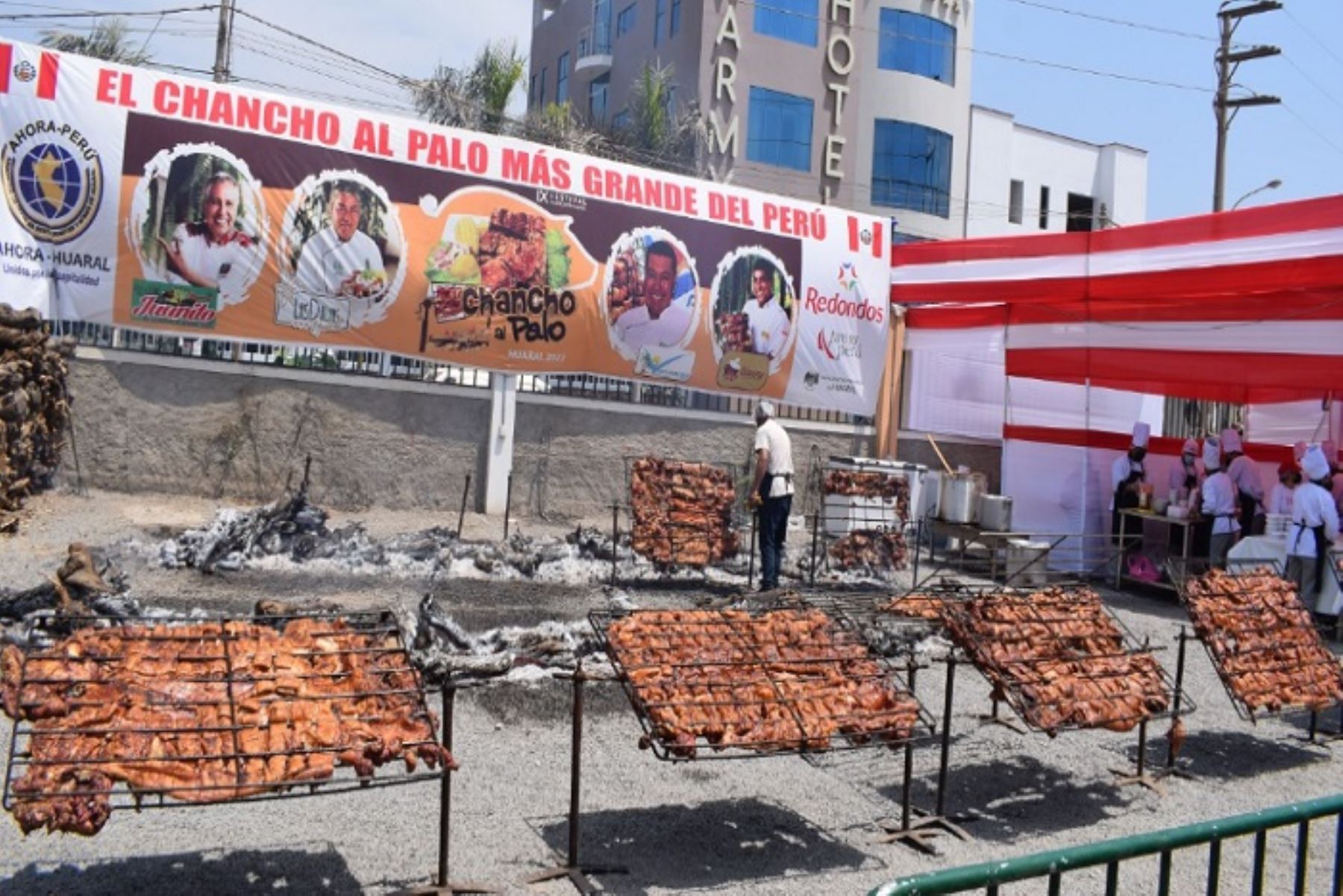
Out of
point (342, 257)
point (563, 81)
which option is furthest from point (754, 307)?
point (563, 81)

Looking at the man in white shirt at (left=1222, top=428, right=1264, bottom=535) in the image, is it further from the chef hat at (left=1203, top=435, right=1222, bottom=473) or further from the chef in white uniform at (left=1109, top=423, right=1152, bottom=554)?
the chef in white uniform at (left=1109, top=423, right=1152, bottom=554)

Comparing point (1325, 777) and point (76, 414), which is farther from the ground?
point (76, 414)

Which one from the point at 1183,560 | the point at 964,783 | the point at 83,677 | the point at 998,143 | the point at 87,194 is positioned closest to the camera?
the point at 83,677

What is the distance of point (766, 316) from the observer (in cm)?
1802

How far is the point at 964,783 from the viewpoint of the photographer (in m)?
7.40

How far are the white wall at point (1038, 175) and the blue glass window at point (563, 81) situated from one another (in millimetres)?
15237

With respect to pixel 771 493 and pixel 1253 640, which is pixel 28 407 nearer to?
pixel 771 493

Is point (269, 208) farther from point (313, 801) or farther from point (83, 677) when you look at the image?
point (83, 677)

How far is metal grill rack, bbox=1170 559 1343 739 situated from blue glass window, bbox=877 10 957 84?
33.4 meters

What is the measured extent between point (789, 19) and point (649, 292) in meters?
23.5

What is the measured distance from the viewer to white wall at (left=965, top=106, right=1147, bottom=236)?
4156cm

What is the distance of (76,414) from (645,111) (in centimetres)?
2176

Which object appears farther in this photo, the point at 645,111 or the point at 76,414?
the point at 645,111

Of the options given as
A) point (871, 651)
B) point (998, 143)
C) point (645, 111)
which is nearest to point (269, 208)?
point (871, 651)
